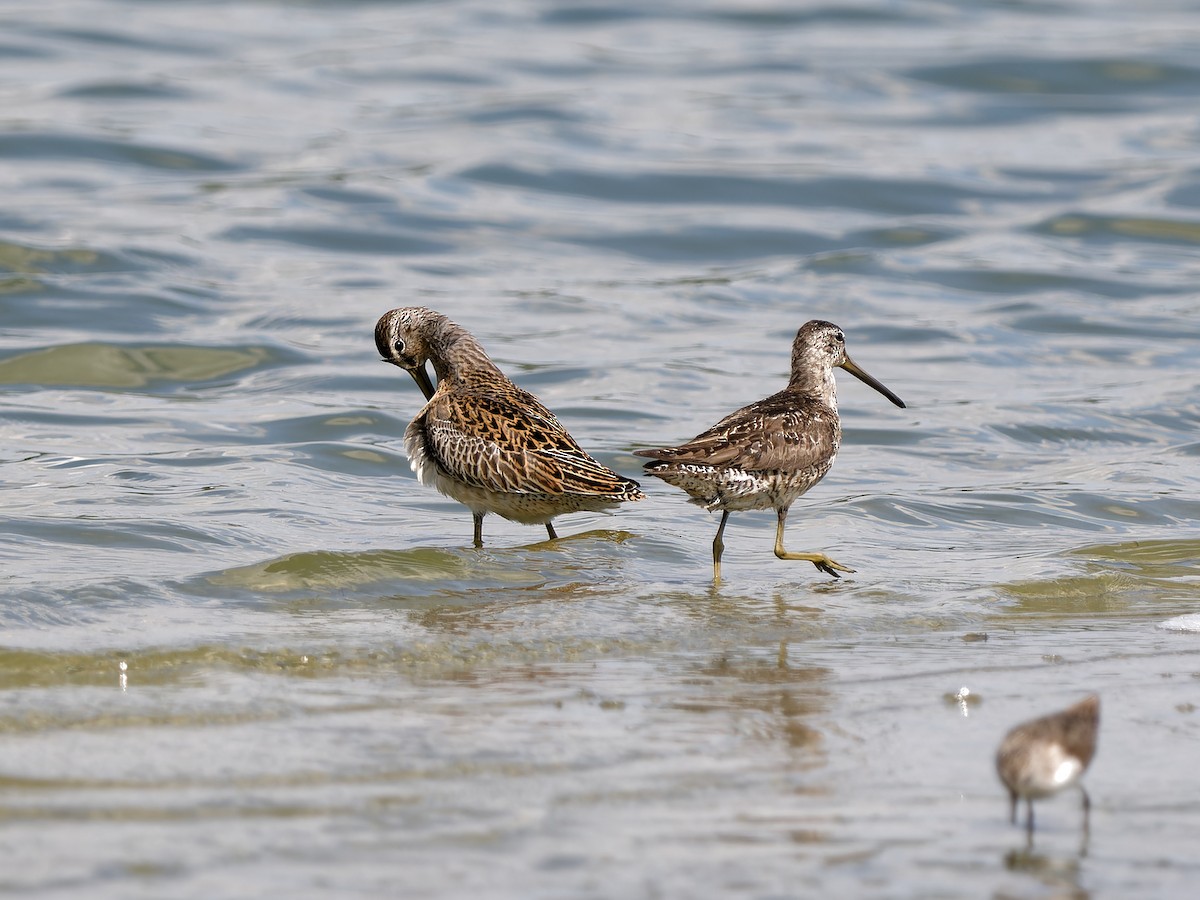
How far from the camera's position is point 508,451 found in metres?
8.38

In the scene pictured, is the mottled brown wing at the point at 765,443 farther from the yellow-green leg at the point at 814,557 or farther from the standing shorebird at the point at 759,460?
the yellow-green leg at the point at 814,557

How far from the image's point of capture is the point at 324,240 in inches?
669

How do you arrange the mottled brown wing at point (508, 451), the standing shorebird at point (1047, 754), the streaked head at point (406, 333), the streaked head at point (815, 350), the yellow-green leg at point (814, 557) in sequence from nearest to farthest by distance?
the standing shorebird at point (1047, 754) < the yellow-green leg at point (814, 557) < the mottled brown wing at point (508, 451) < the streaked head at point (815, 350) < the streaked head at point (406, 333)

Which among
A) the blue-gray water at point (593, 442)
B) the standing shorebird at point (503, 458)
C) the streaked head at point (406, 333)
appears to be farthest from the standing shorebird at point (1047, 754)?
the streaked head at point (406, 333)

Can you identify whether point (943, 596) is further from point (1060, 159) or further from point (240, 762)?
point (1060, 159)

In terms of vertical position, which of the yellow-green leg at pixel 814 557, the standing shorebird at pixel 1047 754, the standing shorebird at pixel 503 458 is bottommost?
the standing shorebird at pixel 1047 754

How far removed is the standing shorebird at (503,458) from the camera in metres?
8.27

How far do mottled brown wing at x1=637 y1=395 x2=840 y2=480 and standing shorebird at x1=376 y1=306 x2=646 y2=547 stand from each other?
2.06ft

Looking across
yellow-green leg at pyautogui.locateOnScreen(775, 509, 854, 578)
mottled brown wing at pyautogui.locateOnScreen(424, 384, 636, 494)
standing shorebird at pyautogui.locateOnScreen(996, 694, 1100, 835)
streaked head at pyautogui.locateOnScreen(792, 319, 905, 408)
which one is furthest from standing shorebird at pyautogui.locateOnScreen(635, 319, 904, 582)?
standing shorebird at pyautogui.locateOnScreen(996, 694, 1100, 835)

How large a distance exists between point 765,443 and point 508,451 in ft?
4.35

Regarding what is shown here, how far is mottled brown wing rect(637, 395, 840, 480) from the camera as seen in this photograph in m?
7.62

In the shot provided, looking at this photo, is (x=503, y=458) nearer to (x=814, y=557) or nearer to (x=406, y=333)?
(x=814, y=557)

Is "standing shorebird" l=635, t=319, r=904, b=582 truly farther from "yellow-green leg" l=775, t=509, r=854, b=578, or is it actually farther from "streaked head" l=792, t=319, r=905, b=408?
"streaked head" l=792, t=319, r=905, b=408

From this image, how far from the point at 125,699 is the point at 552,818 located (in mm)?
1749
